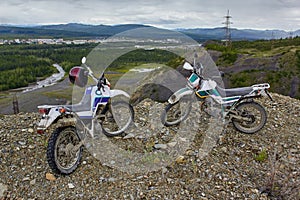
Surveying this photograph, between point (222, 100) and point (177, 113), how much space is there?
3.48ft

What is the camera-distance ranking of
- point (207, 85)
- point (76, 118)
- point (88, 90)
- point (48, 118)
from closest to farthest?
1. point (48, 118)
2. point (76, 118)
3. point (88, 90)
4. point (207, 85)

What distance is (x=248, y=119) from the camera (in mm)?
5805

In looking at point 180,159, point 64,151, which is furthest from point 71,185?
point 180,159

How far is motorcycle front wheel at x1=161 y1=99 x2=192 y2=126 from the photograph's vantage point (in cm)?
587

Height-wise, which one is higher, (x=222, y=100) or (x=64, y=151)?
(x=222, y=100)

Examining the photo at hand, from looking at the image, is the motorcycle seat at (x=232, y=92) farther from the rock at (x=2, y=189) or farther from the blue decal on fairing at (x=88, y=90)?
the rock at (x=2, y=189)

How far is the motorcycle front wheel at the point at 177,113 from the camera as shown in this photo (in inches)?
231

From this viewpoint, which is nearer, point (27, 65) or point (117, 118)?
point (117, 118)

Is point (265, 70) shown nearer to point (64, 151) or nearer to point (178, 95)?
point (178, 95)

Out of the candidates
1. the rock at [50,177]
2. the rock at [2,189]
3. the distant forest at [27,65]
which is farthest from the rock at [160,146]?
the distant forest at [27,65]

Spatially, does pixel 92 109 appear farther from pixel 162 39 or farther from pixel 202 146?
pixel 162 39

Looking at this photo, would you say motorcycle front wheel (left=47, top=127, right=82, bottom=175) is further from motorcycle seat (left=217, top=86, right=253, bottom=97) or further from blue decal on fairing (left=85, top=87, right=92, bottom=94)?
motorcycle seat (left=217, top=86, right=253, bottom=97)

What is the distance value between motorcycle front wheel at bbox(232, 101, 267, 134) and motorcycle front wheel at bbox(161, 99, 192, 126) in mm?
1068

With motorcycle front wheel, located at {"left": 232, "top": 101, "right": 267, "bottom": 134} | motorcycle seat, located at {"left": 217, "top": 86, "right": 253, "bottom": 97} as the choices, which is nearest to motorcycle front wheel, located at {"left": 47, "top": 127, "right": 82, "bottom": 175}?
motorcycle seat, located at {"left": 217, "top": 86, "right": 253, "bottom": 97}
